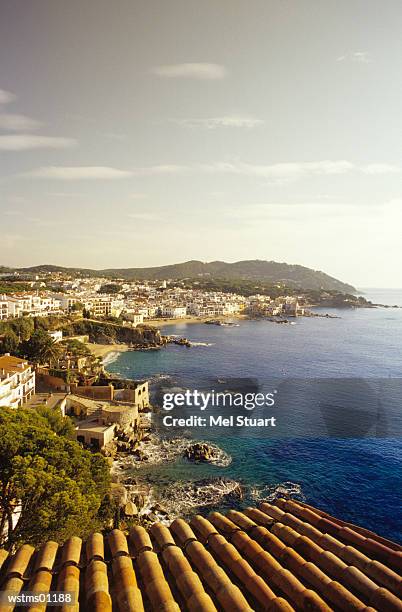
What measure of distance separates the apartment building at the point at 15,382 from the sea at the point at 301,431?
293 inches

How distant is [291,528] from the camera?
5.28 meters

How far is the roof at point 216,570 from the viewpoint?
351cm

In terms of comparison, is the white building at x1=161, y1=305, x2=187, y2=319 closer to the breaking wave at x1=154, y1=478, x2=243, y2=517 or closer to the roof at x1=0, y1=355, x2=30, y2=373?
the roof at x1=0, y1=355, x2=30, y2=373

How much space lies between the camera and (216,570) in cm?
391

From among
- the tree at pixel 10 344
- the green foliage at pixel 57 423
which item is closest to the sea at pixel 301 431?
the green foliage at pixel 57 423

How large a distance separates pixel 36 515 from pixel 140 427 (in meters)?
15.8

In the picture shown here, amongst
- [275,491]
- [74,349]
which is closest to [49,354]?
[74,349]

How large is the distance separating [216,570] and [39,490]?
6536mm

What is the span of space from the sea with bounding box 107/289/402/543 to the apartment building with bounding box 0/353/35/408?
7442 millimetres

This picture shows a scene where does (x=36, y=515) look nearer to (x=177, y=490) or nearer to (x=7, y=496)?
(x=7, y=496)

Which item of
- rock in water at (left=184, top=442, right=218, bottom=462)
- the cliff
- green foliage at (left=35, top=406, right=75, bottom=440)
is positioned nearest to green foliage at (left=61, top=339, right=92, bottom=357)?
the cliff

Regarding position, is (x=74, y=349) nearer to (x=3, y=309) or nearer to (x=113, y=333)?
(x=3, y=309)

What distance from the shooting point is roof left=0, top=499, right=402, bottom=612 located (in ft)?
11.5

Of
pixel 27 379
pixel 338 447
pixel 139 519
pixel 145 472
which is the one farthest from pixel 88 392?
pixel 338 447
